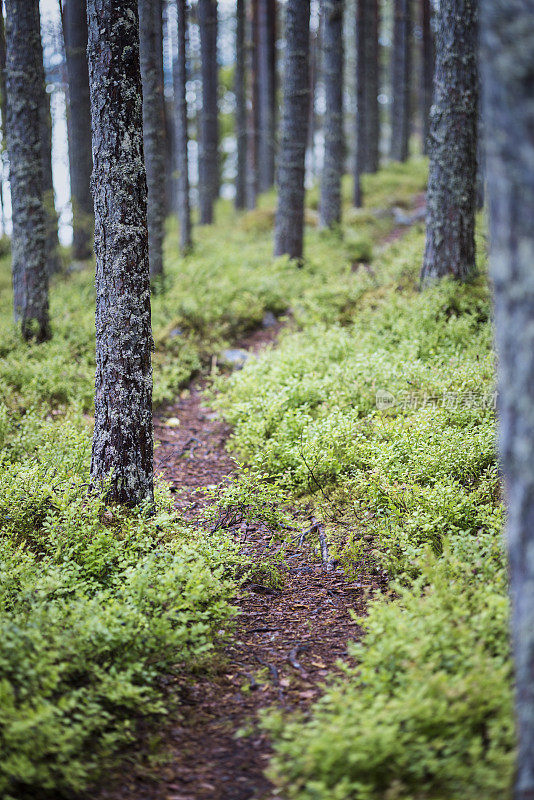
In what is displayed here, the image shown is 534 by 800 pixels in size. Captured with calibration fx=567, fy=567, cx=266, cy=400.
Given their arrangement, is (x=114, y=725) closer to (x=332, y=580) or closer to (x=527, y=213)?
(x=332, y=580)

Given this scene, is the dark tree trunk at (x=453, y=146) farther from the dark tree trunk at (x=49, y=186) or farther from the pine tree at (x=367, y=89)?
the pine tree at (x=367, y=89)

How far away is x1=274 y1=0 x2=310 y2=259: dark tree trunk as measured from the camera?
481 inches

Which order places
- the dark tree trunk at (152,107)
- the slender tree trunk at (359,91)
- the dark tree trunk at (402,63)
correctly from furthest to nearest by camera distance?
the dark tree trunk at (402,63) < the slender tree trunk at (359,91) < the dark tree trunk at (152,107)

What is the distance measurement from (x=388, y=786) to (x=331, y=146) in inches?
620

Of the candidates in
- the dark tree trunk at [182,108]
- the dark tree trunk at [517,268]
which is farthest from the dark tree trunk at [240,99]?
the dark tree trunk at [517,268]

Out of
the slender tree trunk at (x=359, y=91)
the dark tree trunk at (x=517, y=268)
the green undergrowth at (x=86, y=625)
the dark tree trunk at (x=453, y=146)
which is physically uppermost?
the slender tree trunk at (x=359, y=91)

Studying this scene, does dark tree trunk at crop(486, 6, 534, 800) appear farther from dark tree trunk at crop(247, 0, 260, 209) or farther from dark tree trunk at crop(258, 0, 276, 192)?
dark tree trunk at crop(247, 0, 260, 209)

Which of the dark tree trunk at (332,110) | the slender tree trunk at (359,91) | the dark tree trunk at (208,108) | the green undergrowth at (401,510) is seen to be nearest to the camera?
the green undergrowth at (401,510)

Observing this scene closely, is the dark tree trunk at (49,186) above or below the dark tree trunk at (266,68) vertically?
below

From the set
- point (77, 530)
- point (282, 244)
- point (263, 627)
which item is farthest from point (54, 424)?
point (282, 244)

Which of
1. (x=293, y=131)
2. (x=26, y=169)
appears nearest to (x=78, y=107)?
(x=293, y=131)

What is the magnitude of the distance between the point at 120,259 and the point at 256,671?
11.1ft

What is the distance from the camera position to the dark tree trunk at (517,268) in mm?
2137

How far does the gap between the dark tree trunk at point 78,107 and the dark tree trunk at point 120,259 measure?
34.6 feet
